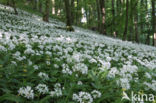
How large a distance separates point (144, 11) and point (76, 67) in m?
31.5

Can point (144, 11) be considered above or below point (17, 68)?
above

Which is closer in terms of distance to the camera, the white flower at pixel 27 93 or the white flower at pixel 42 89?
the white flower at pixel 27 93

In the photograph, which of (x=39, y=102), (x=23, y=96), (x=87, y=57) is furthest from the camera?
(x=87, y=57)

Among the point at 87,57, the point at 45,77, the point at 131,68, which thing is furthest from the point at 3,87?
the point at 131,68

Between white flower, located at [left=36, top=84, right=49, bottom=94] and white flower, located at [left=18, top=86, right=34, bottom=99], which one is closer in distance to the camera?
white flower, located at [left=18, top=86, right=34, bottom=99]

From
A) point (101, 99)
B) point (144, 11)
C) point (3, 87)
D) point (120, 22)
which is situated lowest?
point (101, 99)

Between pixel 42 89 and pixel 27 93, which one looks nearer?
pixel 27 93

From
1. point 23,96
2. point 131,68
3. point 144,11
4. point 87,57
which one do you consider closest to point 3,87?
point 23,96

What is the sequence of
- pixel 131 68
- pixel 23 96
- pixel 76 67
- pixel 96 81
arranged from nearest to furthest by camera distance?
pixel 23 96 → pixel 96 81 → pixel 76 67 → pixel 131 68

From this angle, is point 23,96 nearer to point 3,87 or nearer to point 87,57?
point 3,87

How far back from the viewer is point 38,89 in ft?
10.1

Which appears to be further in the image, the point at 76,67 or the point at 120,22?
the point at 120,22

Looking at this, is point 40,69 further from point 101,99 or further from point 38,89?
point 101,99

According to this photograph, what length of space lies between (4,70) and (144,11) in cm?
3317
